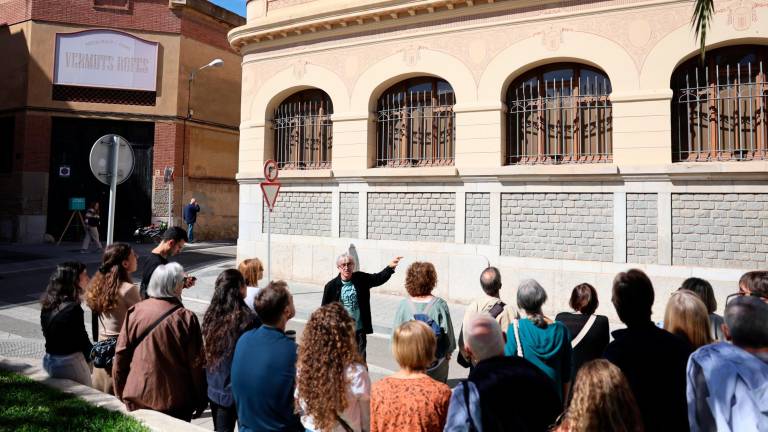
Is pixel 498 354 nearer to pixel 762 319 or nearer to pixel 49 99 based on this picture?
pixel 762 319

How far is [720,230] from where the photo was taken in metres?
9.16

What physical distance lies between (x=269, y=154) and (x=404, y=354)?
471 inches

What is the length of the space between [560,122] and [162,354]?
30.2 feet

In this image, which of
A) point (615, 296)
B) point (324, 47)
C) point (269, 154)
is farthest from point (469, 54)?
point (615, 296)

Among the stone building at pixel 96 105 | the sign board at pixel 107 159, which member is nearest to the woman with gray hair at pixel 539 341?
the sign board at pixel 107 159

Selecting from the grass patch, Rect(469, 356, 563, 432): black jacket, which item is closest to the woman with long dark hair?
the grass patch

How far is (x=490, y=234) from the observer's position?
1098 cm

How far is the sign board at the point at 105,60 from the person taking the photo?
66.3 feet

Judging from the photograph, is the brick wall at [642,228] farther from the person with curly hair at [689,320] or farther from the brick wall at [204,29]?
the brick wall at [204,29]

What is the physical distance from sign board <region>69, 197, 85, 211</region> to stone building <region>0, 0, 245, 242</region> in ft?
0.54

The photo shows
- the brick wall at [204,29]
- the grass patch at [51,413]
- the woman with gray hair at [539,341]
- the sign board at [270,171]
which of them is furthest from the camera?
the brick wall at [204,29]

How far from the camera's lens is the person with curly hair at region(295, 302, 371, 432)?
8.97 ft

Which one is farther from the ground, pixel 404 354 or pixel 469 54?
pixel 469 54

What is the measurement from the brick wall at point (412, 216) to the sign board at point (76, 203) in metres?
14.2
